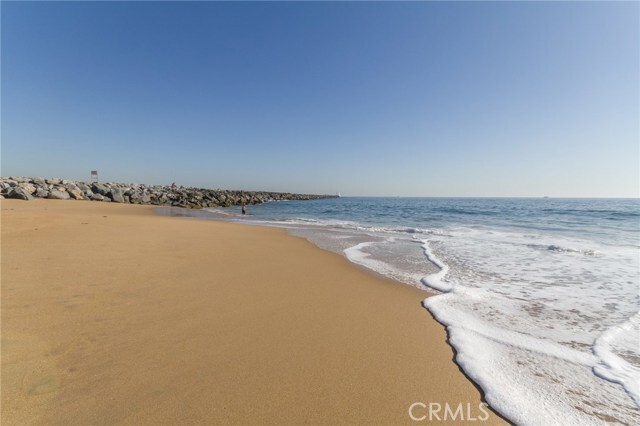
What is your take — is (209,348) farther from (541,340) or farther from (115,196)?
(115,196)

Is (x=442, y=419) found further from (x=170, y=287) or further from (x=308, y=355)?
(x=170, y=287)

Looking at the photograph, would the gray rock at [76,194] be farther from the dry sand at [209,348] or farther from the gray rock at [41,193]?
the dry sand at [209,348]

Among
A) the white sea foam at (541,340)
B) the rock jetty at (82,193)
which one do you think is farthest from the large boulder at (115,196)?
the white sea foam at (541,340)

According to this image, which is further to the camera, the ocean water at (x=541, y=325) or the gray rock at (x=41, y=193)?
the gray rock at (x=41, y=193)

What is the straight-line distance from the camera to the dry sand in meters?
2.07

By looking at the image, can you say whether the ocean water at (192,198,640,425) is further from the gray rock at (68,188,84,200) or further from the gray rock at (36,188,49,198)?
the gray rock at (68,188,84,200)

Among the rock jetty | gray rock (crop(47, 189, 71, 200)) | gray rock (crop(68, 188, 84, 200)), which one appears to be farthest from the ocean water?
gray rock (crop(68, 188, 84, 200))

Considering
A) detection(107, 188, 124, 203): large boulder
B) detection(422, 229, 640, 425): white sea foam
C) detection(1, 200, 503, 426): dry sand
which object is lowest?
detection(422, 229, 640, 425): white sea foam

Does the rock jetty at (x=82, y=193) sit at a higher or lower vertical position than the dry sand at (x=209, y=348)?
higher

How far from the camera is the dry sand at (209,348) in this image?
6.79 ft

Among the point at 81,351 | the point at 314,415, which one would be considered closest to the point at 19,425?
the point at 81,351

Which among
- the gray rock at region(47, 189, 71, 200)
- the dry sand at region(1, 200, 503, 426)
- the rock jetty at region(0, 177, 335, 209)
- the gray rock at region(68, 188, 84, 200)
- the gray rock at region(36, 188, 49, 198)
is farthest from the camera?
the gray rock at region(68, 188, 84, 200)

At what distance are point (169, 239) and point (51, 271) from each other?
12.8 ft

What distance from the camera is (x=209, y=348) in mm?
2807
